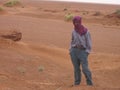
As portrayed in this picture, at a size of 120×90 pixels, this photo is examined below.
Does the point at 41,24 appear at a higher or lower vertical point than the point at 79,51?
lower

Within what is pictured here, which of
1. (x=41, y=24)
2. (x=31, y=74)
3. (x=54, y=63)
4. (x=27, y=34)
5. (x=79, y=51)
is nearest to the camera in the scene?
(x=79, y=51)

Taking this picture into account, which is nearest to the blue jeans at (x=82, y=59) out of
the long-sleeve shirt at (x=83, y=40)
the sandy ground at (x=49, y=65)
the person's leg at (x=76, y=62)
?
the person's leg at (x=76, y=62)

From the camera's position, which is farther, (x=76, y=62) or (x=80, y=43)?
(x=76, y=62)

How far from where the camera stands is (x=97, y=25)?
3238 cm

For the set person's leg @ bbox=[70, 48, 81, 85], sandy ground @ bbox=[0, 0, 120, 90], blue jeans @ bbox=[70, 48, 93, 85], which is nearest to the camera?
blue jeans @ bbox=[70, 48, 93, 85]

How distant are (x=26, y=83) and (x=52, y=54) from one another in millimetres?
6168

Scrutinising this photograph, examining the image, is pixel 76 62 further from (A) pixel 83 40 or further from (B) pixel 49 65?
(B) pixel 49 65

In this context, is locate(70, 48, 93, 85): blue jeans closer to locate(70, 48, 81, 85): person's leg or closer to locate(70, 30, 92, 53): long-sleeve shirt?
locate(70, 48, 81, 85): person's leg

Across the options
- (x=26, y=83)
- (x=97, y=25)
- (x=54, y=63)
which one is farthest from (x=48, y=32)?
(x=26, y=83)

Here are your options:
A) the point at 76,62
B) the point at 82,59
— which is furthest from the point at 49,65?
the point at 82,59

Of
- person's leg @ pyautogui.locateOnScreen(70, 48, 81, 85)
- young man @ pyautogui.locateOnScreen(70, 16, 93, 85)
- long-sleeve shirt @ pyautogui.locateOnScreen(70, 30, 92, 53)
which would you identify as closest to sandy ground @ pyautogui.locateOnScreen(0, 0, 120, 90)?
person's leg @ pyautogui.locateOnScreen(70, 48, 81, 85)

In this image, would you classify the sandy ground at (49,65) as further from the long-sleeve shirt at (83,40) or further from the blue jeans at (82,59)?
the long-sleeve shirt at (83,40)

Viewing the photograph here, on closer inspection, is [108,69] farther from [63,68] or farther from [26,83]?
[26,83]

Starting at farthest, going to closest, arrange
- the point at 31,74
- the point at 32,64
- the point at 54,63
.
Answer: the point at 54,63 → the point at 32,64 → the point at 31,74
